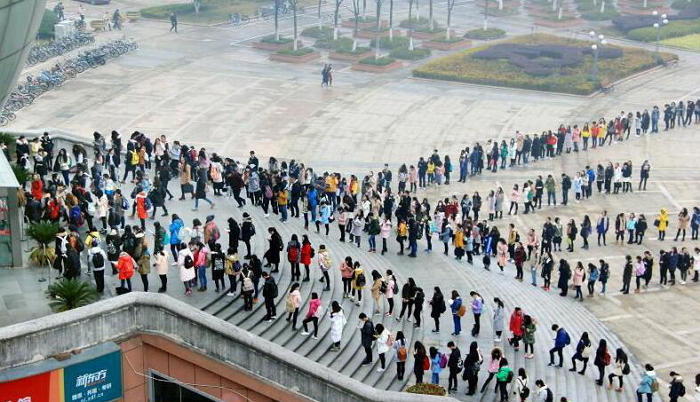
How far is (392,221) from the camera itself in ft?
119

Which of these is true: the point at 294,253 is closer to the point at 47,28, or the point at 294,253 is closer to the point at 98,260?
the point at 98,260

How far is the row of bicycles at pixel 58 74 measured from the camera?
168 ft

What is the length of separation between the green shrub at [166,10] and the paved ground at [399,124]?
3.16 m

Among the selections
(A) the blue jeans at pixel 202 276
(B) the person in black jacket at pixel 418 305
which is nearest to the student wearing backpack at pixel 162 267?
(A) the blue jeans at pixel 202 276

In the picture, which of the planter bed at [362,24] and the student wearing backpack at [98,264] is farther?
the planter bed at [362,24]

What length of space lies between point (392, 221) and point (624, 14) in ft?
151

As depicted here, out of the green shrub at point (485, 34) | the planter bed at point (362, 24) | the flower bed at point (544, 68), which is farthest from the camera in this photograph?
the planter bed at point (362, 24)

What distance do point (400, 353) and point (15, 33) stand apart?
405 inches

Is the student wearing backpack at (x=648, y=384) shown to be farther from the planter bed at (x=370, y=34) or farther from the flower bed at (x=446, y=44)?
the planter bed at (x=370, y=34)

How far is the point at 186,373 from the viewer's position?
79.0ft

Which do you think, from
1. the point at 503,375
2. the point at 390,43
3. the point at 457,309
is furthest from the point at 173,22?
the point at 503,375

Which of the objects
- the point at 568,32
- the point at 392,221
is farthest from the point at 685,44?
the point at 392,221

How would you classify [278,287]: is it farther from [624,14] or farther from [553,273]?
[624,14]

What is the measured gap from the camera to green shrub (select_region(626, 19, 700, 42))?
69750 millimetres
